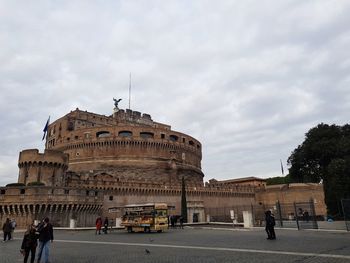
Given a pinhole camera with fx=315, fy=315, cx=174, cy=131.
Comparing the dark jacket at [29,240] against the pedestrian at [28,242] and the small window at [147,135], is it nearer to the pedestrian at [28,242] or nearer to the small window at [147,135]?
the pedestrian at [28,242]

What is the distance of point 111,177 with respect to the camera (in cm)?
4456

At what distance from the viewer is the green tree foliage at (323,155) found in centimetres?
3428

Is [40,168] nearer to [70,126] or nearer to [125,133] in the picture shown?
[125,133]

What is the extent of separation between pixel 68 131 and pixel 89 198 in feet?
111

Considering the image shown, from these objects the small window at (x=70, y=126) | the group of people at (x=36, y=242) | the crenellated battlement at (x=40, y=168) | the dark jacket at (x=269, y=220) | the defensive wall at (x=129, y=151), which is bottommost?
the group of people at (x=36, y=242)

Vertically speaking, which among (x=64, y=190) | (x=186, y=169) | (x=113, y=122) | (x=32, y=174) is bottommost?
(x=64, y=190)

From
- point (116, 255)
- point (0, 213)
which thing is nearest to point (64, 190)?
point (0, 213)

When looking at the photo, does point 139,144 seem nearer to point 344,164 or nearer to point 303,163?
point 303,163

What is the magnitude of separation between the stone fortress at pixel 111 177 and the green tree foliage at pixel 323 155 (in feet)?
43.0

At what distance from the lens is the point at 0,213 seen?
30.5m

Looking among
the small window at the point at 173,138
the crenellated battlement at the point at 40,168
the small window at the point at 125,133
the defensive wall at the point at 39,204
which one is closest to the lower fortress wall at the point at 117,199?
the defensive wall at the point at 39,204

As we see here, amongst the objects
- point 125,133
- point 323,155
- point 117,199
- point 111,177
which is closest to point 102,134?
point 125,133

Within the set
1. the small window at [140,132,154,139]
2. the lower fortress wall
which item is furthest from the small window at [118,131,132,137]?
the lower fortress wall

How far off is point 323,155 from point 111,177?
1089 inches
